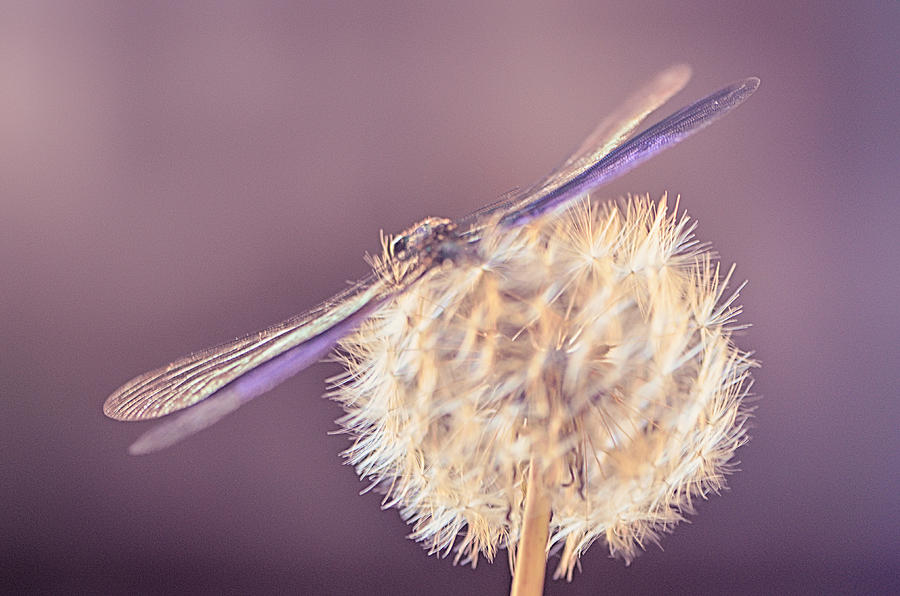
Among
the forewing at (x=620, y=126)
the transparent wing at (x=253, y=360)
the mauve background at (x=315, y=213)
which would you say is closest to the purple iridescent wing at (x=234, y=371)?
the transparent wing at (x=253, y=360)

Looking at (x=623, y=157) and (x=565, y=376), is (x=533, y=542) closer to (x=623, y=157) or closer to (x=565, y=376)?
(x=565, y=376)

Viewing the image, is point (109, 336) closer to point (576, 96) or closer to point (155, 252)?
point (155, 252)

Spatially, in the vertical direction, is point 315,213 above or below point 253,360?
above

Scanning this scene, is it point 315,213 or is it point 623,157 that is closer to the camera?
point 623,157

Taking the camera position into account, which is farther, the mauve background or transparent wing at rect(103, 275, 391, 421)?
the mauve background

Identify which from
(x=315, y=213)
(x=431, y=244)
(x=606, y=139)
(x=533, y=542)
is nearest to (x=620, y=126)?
(x=606, y=139)

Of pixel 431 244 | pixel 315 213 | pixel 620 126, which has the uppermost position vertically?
pixel 315 213

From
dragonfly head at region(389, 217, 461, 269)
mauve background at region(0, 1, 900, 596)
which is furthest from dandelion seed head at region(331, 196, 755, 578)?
mauve background at region(0, 1, 900, 596)

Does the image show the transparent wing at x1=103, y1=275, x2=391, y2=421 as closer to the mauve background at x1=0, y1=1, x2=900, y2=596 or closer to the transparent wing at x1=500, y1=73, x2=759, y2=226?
the transparent wing at x1=500, y1=73, x2=759, y2=226
